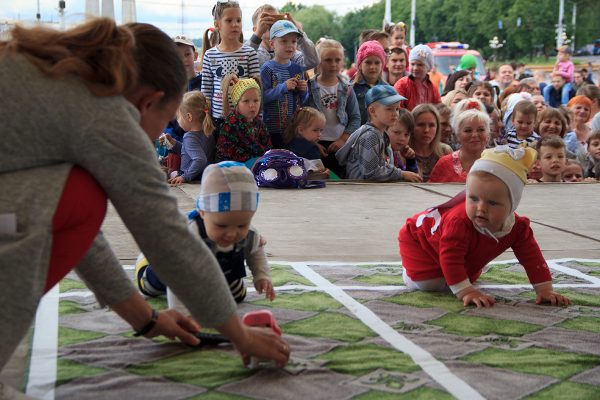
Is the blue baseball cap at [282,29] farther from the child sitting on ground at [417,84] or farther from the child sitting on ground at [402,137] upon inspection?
the child sitting on ground at [417,84]

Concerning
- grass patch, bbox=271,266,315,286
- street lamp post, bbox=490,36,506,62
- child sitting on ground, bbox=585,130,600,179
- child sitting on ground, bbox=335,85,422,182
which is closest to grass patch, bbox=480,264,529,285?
grass patch, bbox=271,266,315,286

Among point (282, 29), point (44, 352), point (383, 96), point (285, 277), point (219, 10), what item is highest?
point (219, 10)

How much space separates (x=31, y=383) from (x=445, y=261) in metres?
1.66

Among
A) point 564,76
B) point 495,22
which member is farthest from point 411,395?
point 495,22

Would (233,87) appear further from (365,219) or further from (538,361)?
(538,361)

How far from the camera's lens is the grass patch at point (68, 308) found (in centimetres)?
310

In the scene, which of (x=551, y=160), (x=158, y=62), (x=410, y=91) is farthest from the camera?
(x=410, y=91)

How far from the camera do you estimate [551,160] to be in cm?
759

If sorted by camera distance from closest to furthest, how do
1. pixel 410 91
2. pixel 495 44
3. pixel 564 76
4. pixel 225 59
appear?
pixel 225 59 < pixel 410 91 < pixel 564 76 < pixel 495 44

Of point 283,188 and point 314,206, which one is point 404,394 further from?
point 283,188

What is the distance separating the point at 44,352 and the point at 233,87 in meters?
4.60

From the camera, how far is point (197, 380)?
238 centimetres

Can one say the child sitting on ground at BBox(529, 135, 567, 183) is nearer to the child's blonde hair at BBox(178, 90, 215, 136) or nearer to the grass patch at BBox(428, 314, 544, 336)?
the child's blonde hair at BBox(178, 90, 215, 136)

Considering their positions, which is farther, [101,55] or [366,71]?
[366,71]
